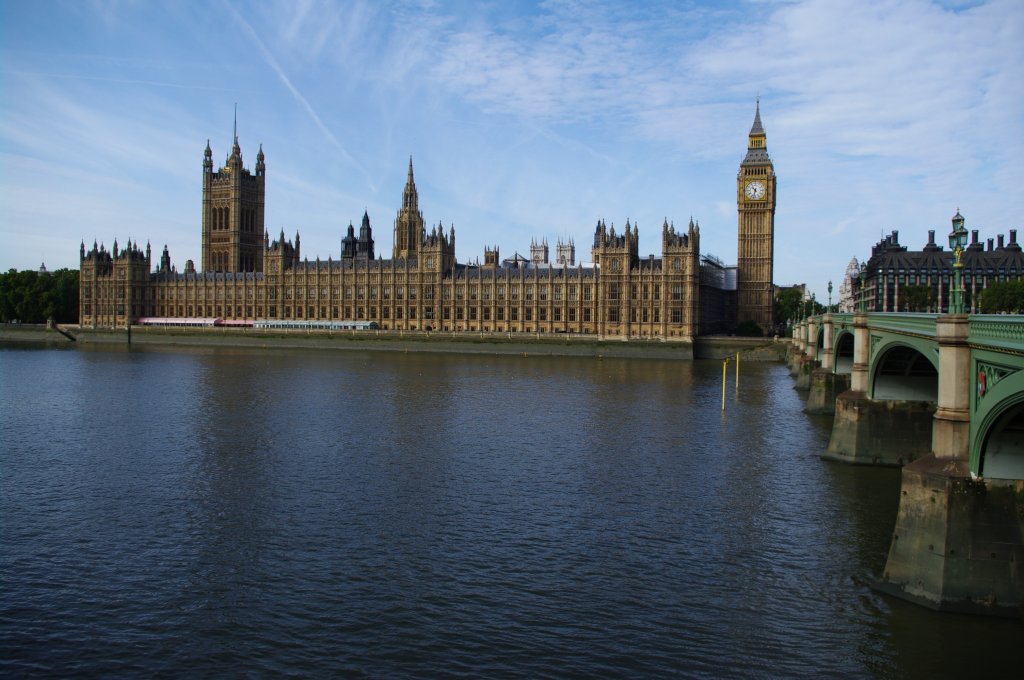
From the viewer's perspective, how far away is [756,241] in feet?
490

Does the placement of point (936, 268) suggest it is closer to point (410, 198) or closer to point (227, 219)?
point (410, 198)

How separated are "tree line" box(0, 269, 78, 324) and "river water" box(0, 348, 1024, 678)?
13583 cm

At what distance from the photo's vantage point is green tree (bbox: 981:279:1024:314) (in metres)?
109

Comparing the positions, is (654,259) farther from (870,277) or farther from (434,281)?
(870,277)

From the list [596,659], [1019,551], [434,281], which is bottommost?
[596,659]

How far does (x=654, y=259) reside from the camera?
135 m

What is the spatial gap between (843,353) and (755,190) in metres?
94.6

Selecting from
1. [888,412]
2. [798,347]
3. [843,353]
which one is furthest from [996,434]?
[798,347]

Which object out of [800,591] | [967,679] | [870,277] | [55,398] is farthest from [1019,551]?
[870,277]

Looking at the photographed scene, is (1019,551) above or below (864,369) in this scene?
below

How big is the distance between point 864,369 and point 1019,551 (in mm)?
22202

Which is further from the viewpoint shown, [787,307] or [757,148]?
[787,307]

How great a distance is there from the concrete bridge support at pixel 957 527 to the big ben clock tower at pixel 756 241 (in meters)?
128

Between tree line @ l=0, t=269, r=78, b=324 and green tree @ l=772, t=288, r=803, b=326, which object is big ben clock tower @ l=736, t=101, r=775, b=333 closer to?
green tree @ l=772, t=288, r=803, b=326
